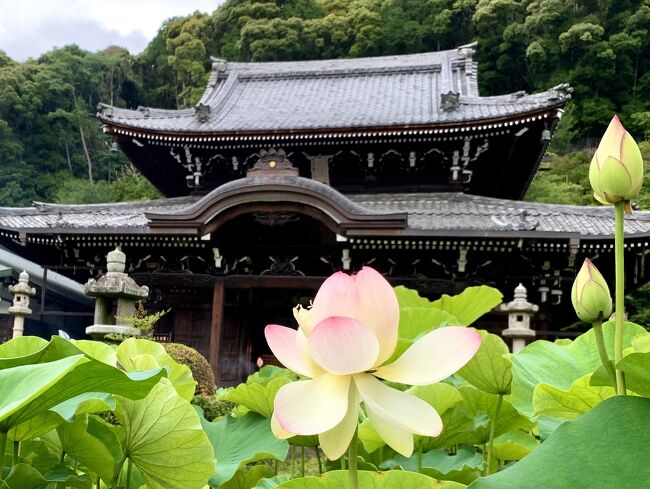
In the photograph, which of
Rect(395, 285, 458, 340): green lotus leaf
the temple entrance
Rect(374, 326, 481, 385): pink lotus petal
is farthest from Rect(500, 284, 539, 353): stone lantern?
Rect(374, 326, 481, 385): pink lotus petal

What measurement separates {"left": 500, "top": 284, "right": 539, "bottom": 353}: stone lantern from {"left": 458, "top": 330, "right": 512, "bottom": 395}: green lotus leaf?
18.3ft

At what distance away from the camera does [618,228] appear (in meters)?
0.47

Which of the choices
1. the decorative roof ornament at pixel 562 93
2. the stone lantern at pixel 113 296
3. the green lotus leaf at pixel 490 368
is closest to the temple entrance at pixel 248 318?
the stone lantern at pixel 113 296

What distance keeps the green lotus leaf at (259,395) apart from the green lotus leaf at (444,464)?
20 cm

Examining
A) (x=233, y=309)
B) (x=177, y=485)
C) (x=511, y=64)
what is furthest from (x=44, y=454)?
(x=511, y=64)

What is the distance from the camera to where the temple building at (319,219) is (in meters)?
6.62

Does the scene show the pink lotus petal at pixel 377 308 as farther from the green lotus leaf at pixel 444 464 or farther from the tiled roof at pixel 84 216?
the tiled roof at pixel 84 216

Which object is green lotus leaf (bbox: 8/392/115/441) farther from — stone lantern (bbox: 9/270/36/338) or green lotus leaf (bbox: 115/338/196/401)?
stone lantern (bbox: 9/270/36/338)

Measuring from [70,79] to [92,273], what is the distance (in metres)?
27.3

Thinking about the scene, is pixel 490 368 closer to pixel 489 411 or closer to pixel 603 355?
pixel 489 411

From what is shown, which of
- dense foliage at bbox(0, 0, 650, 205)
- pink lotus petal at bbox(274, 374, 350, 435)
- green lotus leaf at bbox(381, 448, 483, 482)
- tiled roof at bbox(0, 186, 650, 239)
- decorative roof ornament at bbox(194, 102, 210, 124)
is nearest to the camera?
pink lotus petal at bbox(274, 374, 350, 435)

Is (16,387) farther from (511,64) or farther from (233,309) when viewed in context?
(511,64)

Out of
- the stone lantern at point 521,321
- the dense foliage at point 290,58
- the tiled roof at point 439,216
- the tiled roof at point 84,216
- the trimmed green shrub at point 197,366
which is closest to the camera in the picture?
the trimmed green shrub at point 197,366

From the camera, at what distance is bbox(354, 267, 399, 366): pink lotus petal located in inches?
16.7
